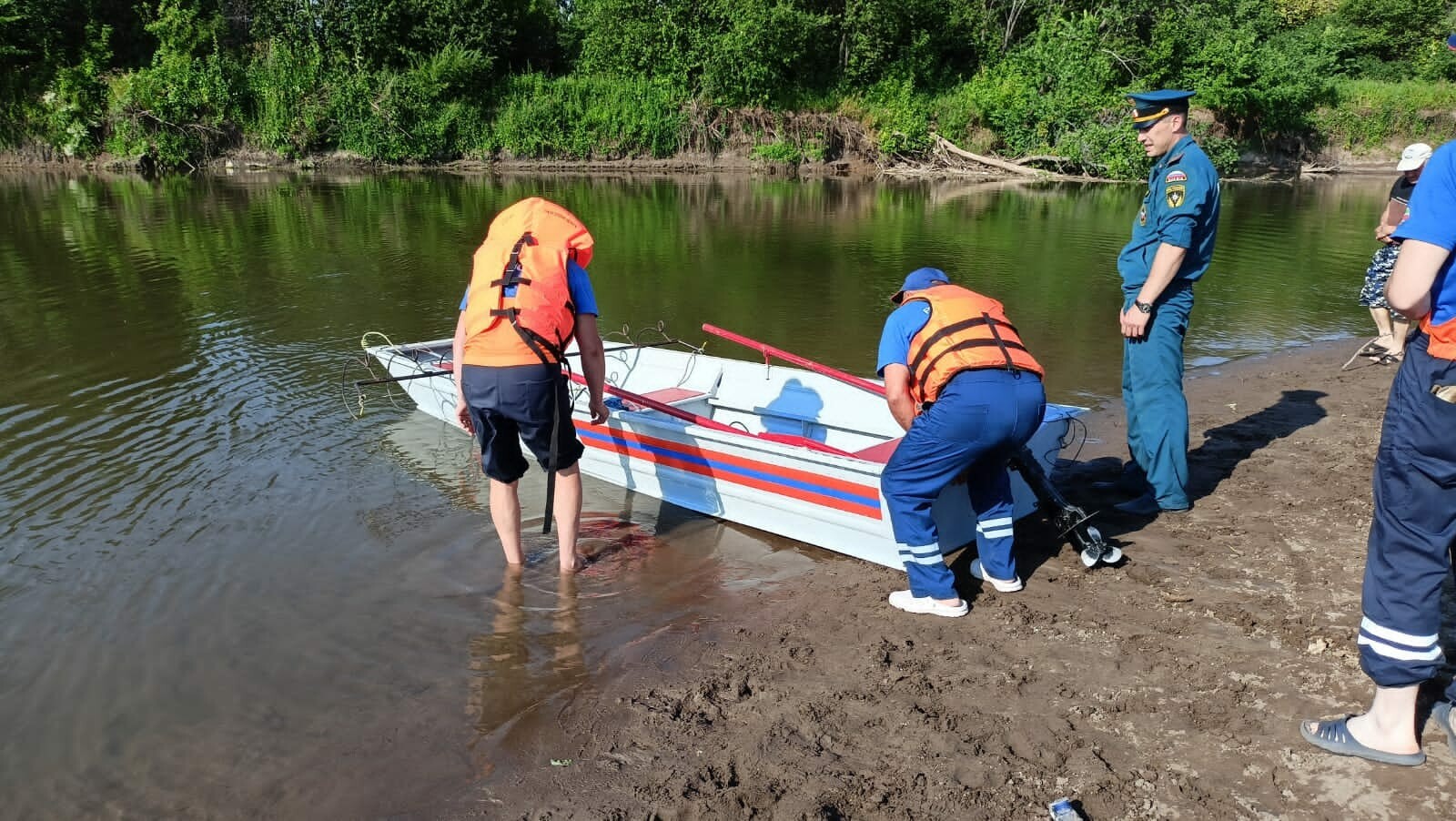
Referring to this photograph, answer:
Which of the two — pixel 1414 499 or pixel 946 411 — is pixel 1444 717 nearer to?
pixel 1414 499

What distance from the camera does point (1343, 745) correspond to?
2.83 m

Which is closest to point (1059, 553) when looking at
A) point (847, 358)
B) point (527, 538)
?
point (527, 538)

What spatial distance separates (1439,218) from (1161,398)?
239 cm

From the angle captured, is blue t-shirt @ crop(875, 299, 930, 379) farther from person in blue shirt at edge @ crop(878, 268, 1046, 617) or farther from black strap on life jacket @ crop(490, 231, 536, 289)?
black strap on life jacket @ crop(490, 231, 536, 289)

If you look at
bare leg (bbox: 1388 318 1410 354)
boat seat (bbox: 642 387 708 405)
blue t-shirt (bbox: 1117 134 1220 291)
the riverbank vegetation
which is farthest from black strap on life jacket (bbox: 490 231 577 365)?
the riverbank vegetation

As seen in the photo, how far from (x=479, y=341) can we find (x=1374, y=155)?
125 ft

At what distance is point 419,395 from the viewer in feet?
23.9

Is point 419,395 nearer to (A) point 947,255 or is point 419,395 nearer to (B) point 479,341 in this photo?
(B) point 479,341

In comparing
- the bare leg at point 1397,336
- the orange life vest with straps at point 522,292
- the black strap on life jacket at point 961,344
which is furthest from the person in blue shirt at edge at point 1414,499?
the bare leg at point 1397,336

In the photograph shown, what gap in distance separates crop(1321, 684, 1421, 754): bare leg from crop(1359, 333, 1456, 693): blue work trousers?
56 mm

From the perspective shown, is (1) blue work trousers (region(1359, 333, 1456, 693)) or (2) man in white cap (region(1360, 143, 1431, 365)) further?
(2) man in white cap (region(1360, 143, 1431, 365))

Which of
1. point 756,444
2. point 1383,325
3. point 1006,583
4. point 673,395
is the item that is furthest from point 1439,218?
point 1383,325

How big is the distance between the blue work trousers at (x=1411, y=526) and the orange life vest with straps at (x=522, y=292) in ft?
9.86

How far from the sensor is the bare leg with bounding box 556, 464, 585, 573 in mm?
4500
